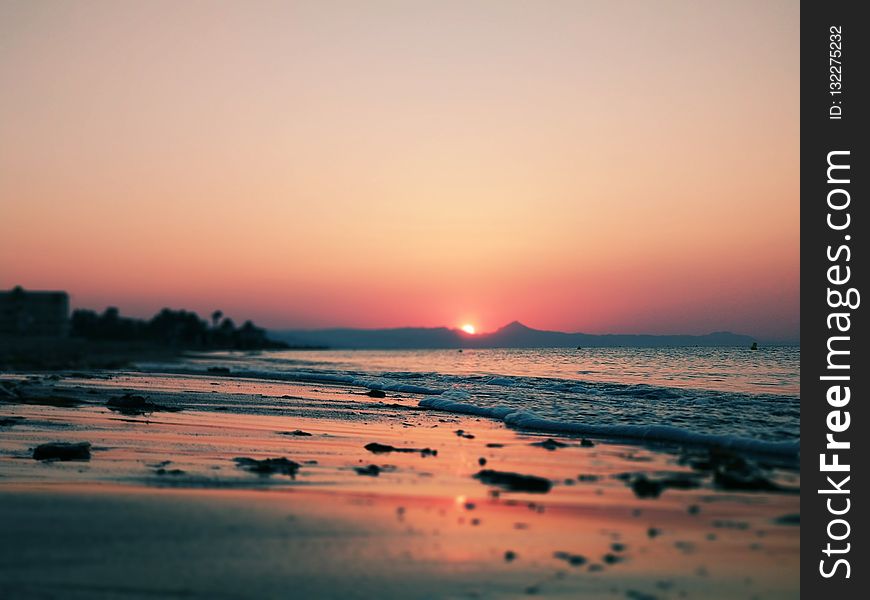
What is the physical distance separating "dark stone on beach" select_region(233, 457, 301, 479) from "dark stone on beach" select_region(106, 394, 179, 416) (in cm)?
834

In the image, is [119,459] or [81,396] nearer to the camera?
[119,459]

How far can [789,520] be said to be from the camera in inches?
322

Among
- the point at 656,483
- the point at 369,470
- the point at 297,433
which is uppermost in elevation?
the point at 656,483

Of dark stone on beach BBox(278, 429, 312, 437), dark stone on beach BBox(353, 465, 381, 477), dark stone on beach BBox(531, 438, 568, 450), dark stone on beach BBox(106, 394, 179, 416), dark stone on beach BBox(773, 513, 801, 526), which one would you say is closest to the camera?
dark stone on beach BBox(773, 513, 801, 526)

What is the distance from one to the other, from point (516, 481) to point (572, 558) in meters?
3.31

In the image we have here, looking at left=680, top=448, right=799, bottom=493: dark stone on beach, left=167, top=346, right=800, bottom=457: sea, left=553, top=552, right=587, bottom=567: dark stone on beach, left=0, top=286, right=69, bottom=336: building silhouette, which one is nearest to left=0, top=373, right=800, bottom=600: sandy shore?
left=553, top=552, right=587, bottom=567: dark stone on beach

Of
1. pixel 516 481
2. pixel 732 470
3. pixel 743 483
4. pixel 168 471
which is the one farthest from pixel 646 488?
pixel 168 471

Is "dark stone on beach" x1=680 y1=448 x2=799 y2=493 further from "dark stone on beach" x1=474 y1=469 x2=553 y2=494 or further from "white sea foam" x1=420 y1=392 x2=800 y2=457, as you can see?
"dark stone on beach" x1=474 y1=469 x2=553 y2=494

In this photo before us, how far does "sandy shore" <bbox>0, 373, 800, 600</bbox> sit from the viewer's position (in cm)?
591

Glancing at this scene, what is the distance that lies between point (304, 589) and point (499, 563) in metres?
1.82

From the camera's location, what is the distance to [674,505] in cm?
869

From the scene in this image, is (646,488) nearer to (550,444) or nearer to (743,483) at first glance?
(743,483)
